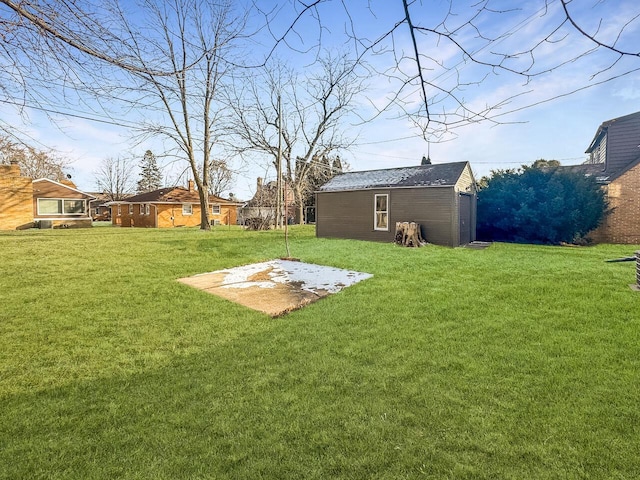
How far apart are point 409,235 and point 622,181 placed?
944 cm

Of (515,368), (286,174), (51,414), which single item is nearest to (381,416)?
(515,368)

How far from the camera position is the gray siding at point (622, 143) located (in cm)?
1353

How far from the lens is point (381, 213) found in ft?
44.4

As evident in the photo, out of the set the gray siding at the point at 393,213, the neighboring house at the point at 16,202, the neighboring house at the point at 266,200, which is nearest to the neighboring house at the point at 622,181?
the gray siding at the point at 393,213

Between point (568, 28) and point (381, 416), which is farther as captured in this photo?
point (381, 416)

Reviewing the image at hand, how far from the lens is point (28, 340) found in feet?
11.5

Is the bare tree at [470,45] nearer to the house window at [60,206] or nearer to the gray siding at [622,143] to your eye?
the gray siding at [622,143]

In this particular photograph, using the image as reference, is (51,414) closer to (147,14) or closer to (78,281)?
(147,14)

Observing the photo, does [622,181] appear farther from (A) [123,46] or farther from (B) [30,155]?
(B) [30,155]

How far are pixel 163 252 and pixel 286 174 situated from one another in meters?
18.0

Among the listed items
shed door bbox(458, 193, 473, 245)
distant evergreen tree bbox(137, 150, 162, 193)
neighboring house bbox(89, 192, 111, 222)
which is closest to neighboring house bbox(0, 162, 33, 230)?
neighboring house bbox(89, 192, 111, 222)

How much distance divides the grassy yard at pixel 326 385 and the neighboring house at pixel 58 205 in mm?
24037

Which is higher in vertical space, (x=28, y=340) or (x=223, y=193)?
(x=223, y=193)

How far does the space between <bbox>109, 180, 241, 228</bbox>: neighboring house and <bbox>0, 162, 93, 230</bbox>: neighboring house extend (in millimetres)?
3053
